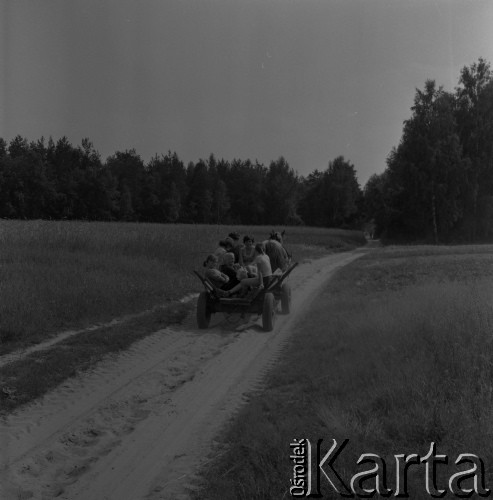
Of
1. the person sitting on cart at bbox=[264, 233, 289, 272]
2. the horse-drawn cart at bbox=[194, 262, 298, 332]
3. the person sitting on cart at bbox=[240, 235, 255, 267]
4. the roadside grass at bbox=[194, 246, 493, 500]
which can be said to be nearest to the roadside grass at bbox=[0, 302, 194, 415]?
the horse-drawn cart at bbox=[194, 262, 298, 332]

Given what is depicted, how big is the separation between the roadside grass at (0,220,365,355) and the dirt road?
2230 mm

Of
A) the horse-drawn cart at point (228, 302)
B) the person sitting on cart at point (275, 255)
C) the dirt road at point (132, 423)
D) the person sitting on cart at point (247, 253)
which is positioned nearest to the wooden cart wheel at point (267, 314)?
the horse-drawn cart at point (228, 302)

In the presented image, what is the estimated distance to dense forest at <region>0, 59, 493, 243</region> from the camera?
4181cm

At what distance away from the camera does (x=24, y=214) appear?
56688mm

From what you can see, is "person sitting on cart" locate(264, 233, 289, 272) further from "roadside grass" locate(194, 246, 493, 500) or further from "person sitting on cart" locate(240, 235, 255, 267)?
"roadside grass" locate(194, 246, 493, 500)

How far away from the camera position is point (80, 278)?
40.3 feet

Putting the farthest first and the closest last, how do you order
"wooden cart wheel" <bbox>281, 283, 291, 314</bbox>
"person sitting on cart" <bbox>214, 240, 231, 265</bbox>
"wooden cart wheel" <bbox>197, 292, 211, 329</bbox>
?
"wooden cart wheel" <bbox>281, 283, 291, 314</bbox>
"person sitting on cart" <bbox>214, 240, 231, 265</bbox>
"wooden cart wheel" <bbox>197, 292, 211, 329</bbox>

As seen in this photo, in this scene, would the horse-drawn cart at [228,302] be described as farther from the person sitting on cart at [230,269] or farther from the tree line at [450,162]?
the tree line at [450,162]

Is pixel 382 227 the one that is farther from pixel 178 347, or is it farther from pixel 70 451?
pixel 70 451

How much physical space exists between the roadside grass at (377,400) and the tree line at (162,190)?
2149 inches

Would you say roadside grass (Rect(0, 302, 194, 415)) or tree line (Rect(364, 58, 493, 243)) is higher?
tree line (Rect(364, 58, 493, 243))

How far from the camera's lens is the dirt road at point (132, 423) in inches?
158

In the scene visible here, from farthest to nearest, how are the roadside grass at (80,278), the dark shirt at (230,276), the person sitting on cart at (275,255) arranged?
the person sitting on cart at (275,255) < the dark shirt at (230,276) < the roadside grass at (80,278)

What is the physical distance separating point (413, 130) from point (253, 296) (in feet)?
120
